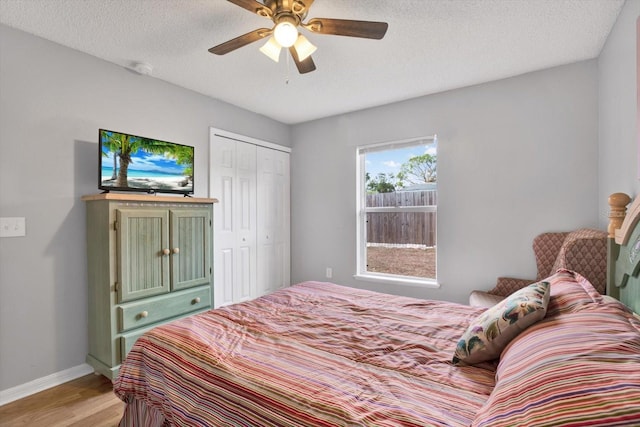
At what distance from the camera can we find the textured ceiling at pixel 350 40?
191 centimetres

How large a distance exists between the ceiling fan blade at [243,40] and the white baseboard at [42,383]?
2545 mm

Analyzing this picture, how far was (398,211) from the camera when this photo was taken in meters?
3.66

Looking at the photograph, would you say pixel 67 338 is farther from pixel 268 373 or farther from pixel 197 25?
pixel 197 25

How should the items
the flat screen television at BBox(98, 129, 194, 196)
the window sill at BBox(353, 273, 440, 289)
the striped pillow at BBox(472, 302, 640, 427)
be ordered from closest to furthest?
the striped pillow at BBox(472, 302, 640, 427) → the flat screen television at BBox(98, 129, 194, 196) → the window sill at BBox(353, 273, 440, 289)

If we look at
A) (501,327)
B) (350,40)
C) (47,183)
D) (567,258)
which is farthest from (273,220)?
(501,327)

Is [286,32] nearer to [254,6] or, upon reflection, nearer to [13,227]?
[254,6]

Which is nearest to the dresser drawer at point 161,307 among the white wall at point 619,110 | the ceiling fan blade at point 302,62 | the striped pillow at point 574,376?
the ceiling fan blade at point 302,62

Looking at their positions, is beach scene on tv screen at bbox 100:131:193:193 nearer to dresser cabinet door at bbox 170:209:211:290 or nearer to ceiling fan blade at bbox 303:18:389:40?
dresser cabinet door at bbox 170:209:211:290

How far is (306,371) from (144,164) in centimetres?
226

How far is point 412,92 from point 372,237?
5.56 feet

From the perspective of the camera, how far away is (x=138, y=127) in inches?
109

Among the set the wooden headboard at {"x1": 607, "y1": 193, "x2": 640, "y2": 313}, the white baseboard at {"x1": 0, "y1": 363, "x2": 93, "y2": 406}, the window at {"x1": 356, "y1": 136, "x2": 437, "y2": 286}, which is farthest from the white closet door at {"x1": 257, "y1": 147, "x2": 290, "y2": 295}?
the wooden headboard at {"x1": 607, "y1": 193, "x2": 640, "y2": 313}

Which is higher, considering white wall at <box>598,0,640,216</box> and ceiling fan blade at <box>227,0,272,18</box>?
ceiling fan blade at <box>227,0,272,18</box>

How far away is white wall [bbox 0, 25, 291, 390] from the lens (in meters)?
2.11
